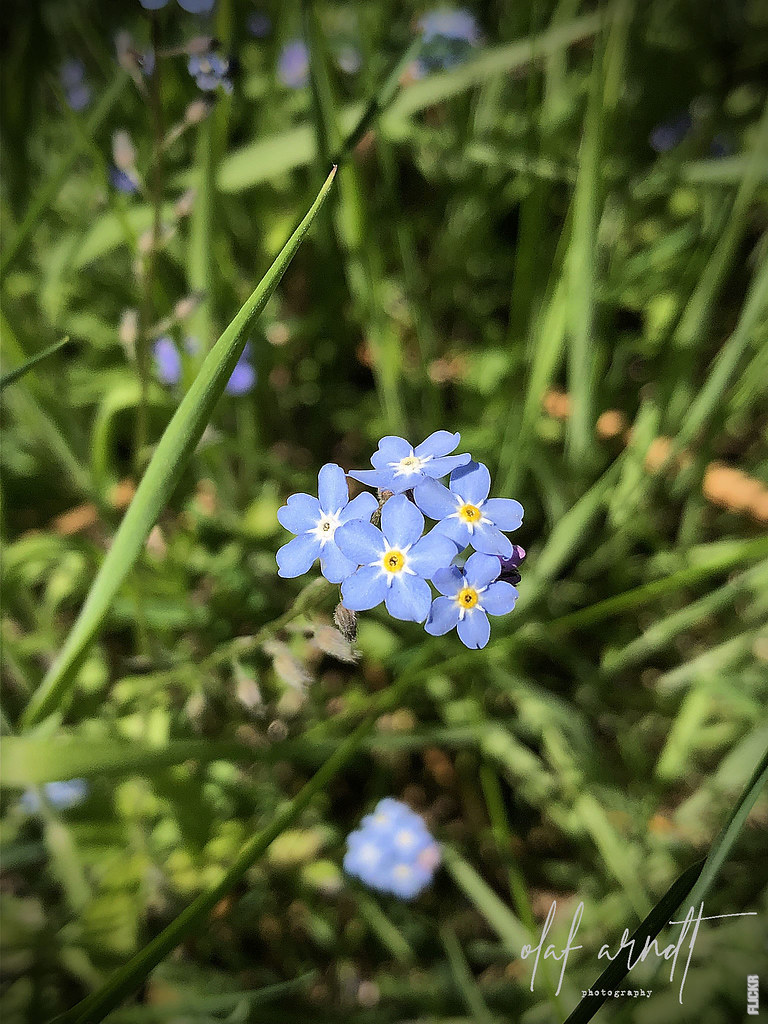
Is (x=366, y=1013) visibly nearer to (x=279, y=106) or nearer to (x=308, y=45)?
(x=308, y=45)

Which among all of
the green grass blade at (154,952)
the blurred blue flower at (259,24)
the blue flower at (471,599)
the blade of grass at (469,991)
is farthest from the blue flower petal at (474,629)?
the blurred blue flower at (259,24)

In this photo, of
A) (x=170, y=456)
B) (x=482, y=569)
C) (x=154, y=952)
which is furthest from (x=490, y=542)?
(x=154, y=952)

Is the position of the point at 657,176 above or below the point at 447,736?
above

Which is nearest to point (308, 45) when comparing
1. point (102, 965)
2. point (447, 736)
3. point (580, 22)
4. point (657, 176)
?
point (580, 22)

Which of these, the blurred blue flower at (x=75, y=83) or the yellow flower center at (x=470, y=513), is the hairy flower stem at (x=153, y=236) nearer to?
the yellow flower center at (x=470, y=513)

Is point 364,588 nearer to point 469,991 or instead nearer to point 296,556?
point 296,556

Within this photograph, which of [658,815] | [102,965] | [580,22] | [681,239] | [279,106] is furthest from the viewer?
[279,106]

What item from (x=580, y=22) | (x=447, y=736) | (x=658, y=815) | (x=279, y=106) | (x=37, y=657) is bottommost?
(x=658, y=815)

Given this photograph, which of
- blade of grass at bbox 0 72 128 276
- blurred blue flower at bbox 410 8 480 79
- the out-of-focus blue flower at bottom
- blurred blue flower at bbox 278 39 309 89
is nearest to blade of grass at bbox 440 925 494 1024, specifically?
the out-of-focus blue flower at bottom
